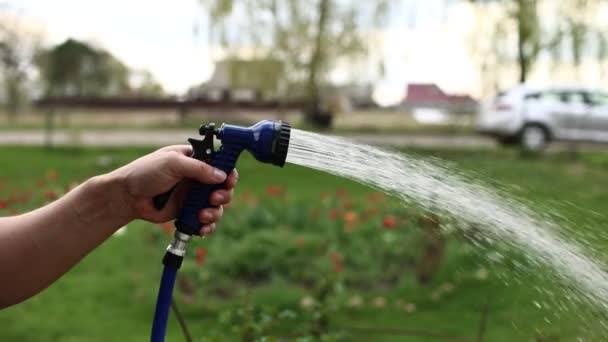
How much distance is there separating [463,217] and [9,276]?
3.03 ft

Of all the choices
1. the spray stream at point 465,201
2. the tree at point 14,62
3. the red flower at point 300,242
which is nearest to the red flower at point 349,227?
the red flower at point 300,242

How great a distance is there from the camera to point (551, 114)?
12289 mm

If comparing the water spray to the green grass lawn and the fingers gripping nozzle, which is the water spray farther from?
the green grass lawn

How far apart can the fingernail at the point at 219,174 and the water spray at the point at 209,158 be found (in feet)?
0.05

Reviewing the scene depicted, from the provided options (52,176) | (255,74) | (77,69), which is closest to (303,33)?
(255,74)

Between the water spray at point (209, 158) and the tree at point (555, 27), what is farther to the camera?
the tree at point (555, 27)

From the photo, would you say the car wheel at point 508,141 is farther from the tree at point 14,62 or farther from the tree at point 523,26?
the tree at point 14,62

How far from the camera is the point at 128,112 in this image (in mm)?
19641

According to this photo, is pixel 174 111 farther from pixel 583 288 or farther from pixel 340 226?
pixel 583 288

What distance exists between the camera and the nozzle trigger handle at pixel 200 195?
1246 mm

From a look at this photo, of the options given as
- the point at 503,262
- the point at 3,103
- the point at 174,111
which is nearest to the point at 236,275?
the point at 503,262

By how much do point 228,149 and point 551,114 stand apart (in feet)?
39.2

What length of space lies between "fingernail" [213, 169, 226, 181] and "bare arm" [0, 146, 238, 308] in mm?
31

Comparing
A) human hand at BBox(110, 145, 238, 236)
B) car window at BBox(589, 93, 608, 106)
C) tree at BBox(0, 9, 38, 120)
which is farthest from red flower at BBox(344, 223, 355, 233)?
tree at BBox(0, 9, 38, 120)
